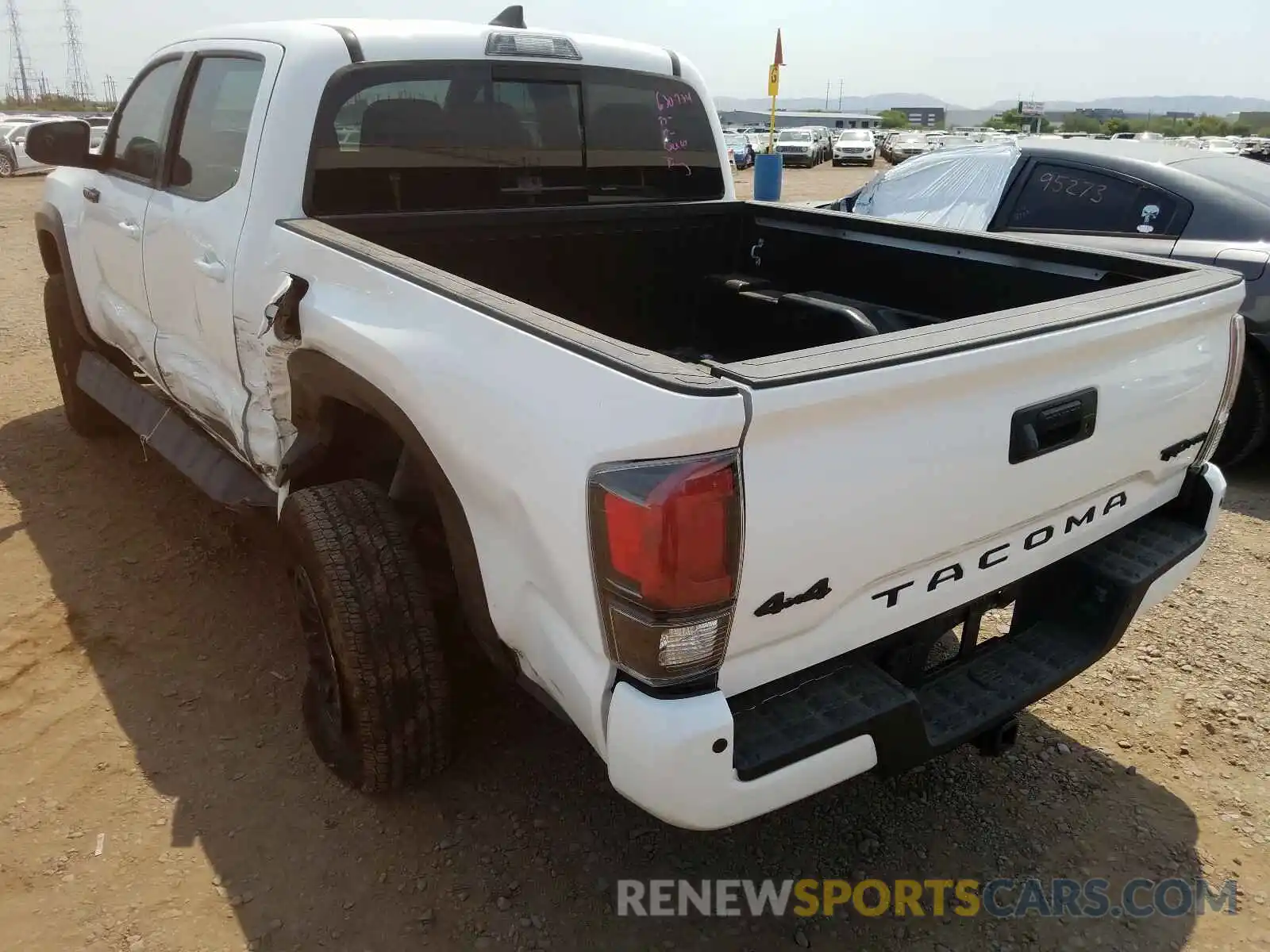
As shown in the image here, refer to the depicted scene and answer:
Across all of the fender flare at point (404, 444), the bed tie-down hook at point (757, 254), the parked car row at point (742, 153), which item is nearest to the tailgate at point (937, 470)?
the fender flare at point (404, 444)

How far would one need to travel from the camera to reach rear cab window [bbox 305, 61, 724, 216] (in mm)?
3039

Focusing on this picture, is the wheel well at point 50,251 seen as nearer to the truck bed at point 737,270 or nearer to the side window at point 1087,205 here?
A: the truck bed at point 737,270

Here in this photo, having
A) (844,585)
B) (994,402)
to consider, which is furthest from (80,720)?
(994,402)

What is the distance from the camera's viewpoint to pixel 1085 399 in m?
2.07

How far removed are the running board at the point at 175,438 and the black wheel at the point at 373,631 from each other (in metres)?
0.69

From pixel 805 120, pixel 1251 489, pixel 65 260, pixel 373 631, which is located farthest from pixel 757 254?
pixel 805 120

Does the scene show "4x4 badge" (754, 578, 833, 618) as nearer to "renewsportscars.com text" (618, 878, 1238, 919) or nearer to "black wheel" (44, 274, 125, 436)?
"renewsportscars.com text" (618, 878, 1238, 919)

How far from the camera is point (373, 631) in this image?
92.7 inches

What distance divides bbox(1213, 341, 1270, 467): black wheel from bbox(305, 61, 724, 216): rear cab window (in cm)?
294

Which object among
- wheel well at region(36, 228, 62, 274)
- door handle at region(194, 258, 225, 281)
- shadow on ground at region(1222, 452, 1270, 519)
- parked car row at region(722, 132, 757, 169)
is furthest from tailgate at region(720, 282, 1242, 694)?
parked car row at region(722, 132, 757, 169)

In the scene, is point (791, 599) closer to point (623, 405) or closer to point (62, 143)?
point (623, 405)

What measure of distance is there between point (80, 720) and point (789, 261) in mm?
2875

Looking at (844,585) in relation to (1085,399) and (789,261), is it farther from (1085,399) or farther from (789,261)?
(789,261)

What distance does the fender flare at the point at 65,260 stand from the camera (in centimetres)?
450
